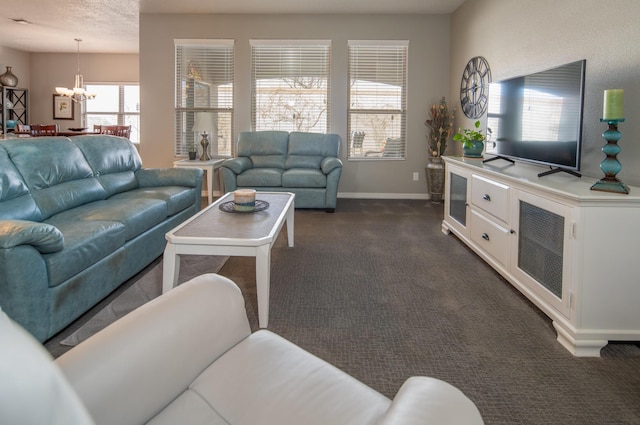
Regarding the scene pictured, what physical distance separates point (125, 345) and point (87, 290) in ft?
5.63

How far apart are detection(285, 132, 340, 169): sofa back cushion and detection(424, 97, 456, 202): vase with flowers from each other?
4.36 ft

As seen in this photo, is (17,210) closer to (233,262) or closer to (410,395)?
(233,262)

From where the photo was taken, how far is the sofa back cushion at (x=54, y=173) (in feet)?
10.0

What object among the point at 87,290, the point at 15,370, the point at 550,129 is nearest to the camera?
the point at 15,370

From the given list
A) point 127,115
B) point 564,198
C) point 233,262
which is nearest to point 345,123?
point 233,262

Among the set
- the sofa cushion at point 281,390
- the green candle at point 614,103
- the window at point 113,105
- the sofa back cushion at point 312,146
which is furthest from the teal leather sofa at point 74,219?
the window at point 113,105

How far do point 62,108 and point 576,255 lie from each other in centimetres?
1102

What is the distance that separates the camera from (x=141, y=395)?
1.06 metres

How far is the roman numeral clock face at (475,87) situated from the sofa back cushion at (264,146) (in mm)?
2386

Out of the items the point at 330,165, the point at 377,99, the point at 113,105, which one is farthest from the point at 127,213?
the point at 113,105

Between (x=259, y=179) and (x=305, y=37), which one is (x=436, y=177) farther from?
(x=305, y=37)

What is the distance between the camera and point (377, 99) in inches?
273

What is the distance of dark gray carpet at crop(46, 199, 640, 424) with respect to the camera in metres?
1.89

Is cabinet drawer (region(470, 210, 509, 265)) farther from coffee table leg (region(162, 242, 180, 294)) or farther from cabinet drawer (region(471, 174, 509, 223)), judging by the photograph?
coffee table leg (region(162, 242, 180, 294))
